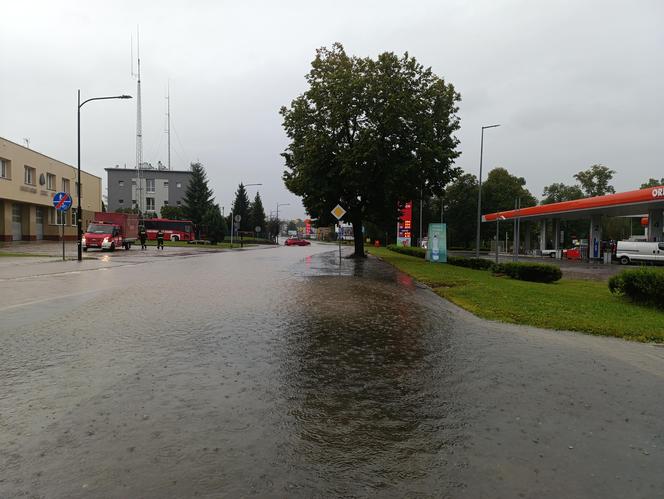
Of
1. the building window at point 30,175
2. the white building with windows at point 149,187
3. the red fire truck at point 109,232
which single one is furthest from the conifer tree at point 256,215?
the red fire truck at point 109,232

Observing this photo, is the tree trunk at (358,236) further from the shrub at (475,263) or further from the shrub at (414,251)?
the shrub at (475,263)

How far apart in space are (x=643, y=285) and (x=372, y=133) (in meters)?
21.3

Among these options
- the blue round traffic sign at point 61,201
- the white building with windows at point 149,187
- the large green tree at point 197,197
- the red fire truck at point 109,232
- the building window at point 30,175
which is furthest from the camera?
the white building with windows at point 149,187

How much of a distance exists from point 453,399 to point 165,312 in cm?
634

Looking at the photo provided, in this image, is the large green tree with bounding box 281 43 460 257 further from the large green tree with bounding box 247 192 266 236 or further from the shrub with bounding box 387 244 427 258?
the large green tree with bounding box 247 192 266 236

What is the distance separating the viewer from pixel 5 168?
133 ft

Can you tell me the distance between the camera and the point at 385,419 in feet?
13.0

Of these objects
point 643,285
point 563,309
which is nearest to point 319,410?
A: point 563,309

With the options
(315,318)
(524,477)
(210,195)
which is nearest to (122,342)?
(315,318)

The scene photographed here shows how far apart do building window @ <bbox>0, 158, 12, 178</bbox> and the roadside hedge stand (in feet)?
153

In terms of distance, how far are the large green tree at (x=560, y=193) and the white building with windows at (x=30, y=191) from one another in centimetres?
9013

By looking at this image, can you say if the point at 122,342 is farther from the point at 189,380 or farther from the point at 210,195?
the point at 210,195

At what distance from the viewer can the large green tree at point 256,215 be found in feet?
337

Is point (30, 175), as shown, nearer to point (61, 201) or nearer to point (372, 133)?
point (61, 201)
